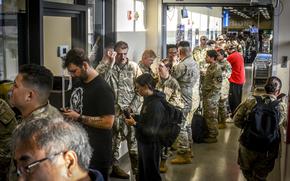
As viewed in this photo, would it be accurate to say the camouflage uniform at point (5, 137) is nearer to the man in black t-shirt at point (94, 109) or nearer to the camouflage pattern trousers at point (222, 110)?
the man in black t-shirt at point (94, 109)

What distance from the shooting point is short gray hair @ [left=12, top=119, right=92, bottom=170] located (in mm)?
1644


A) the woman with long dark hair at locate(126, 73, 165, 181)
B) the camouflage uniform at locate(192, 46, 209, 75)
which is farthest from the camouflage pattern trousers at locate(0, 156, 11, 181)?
the camouflage uniform at locate(192, 46, 209, 75)

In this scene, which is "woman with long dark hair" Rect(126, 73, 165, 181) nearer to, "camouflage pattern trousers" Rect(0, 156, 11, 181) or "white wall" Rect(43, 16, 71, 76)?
"white wall" Rect(43, 16, 71, 76)

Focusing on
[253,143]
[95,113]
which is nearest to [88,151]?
[95,113]

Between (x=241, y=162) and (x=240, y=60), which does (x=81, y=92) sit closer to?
(x=241, y=162)

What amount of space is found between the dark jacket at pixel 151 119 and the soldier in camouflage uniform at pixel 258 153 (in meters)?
0.90

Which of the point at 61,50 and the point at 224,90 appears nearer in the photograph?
the point at 61,50

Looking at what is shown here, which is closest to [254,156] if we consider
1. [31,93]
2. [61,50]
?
[61,50]

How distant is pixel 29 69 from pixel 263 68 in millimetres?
8674

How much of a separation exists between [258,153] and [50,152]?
3.46 meters

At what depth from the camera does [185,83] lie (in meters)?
6.63

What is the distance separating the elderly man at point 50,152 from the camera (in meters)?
1.62

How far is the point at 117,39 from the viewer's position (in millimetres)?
6699

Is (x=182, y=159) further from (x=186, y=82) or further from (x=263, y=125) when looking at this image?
(x=263, y=125)
